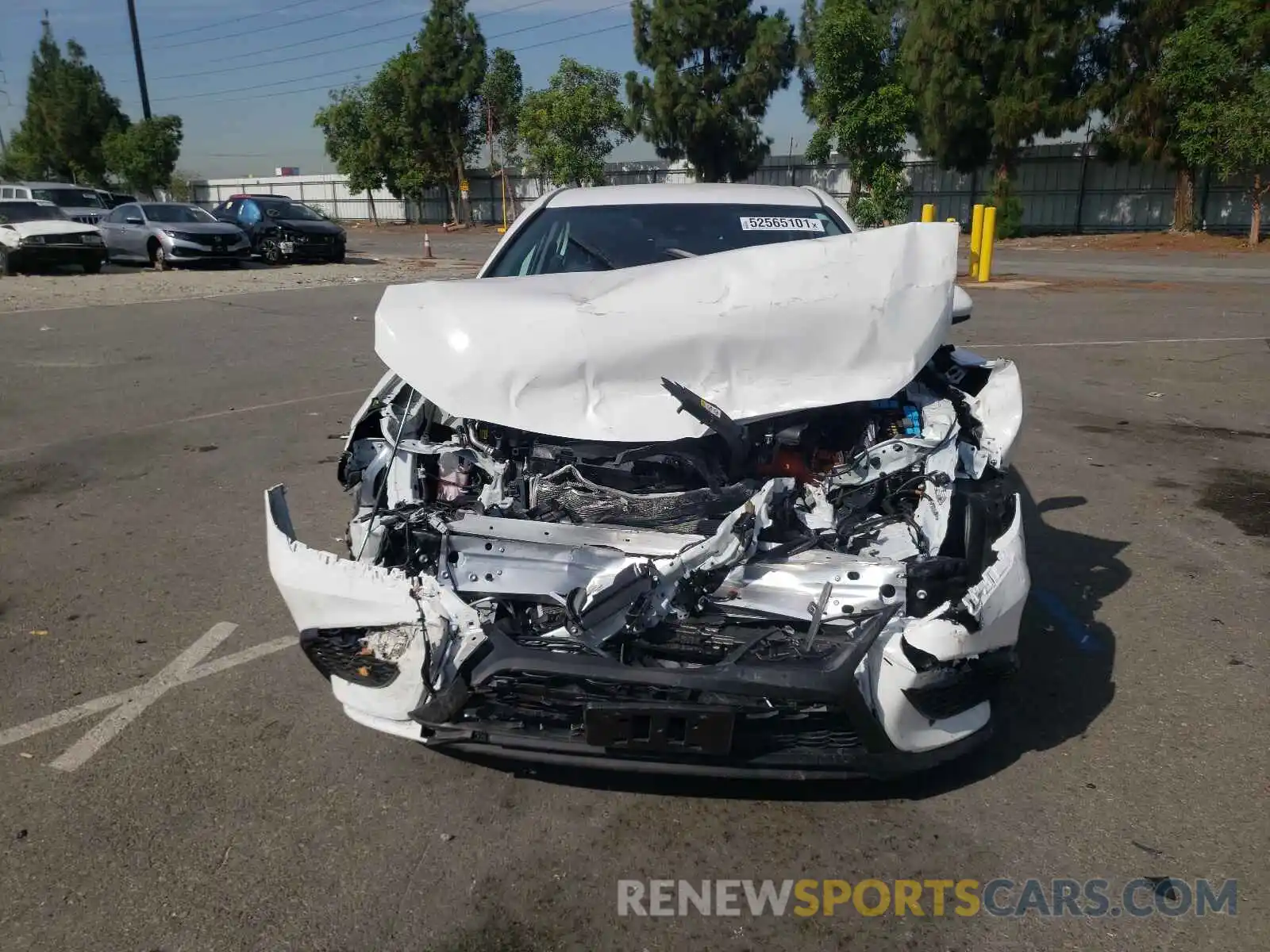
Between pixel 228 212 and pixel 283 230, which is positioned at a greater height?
pixel 228 212

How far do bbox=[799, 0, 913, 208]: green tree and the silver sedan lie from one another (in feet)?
62.9

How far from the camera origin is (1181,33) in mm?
25734

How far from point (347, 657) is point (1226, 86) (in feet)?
97.8

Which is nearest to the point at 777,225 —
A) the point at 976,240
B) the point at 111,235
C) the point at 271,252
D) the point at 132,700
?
the point at 132,700

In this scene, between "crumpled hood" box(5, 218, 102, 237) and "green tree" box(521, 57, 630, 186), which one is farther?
"green tree" box(521, 57, 630, 186)

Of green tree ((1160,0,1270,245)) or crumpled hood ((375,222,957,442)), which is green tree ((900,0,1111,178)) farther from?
crumpled hood ((375,222,957,442))

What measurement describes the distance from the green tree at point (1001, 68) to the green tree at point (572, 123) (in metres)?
13.1

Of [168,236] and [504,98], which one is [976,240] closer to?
[168,236]

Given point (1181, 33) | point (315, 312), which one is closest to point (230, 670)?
point (315, 312)

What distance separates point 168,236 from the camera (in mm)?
20375

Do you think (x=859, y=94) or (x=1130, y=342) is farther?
→ (x=859, y=94)

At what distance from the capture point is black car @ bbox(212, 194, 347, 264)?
22.0m

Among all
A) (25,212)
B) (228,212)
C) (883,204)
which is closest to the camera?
(25,212)

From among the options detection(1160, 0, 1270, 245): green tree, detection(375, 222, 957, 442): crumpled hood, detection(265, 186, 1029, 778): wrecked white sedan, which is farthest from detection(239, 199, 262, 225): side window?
detection(1160, 0, 1270, 245): green tree
